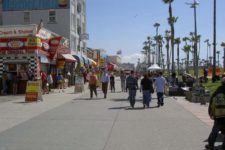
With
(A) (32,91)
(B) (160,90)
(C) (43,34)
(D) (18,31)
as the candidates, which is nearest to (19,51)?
(D) (18,31)

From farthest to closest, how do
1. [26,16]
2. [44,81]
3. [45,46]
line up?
[26,16] → [45,46] → [44,81]

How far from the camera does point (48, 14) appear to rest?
2147 inches

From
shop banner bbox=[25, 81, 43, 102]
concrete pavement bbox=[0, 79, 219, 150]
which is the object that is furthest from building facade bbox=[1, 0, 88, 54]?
concrete pavement bbox=[0, 79, 219, 150]

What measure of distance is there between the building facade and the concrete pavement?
35061mm

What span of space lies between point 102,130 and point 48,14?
42905 mm

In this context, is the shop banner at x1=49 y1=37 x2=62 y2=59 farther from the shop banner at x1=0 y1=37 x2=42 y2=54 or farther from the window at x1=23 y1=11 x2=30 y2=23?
the window at x1=23 y1=11 x2=30 y2=23

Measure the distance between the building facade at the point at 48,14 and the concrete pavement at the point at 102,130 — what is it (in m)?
35.1

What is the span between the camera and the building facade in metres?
53.4

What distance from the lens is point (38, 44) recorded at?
32.5 m

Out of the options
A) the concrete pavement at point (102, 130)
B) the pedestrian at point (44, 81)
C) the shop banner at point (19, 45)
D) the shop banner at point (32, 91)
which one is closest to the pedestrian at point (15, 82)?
the pedestrian at point (44, 81)

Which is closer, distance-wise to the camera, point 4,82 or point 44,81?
point 4,82

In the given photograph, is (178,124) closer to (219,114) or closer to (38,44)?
(219,114)

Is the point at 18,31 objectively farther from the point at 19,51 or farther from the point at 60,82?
the point at 60,82

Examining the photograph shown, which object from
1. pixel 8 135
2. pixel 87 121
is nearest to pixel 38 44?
pixel 87 121
